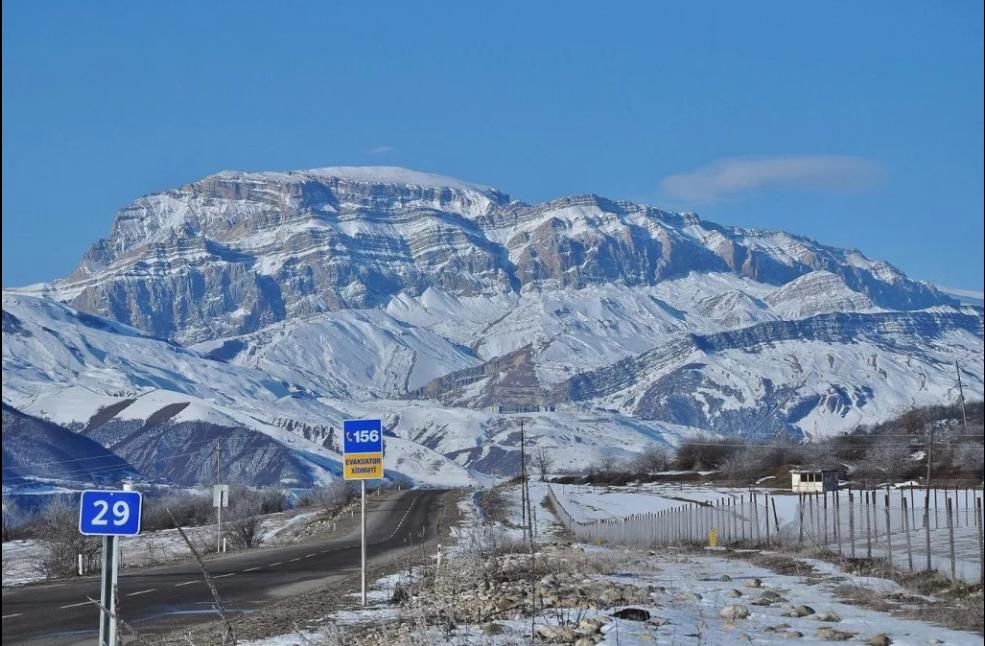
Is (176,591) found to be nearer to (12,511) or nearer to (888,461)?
(888,461)

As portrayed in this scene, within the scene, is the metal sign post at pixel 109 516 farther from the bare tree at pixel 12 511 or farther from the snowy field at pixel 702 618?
the bare tree at pixel 12 511

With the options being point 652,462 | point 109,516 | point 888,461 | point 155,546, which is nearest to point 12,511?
point 652,462

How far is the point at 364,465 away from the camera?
80.8 ft

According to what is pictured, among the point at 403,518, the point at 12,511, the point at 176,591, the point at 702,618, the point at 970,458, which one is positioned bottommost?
the point at 12,511

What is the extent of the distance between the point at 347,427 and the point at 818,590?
8475 millimetres

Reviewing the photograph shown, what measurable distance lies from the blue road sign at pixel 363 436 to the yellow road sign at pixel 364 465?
0.10 metres

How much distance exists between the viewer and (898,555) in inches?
1214

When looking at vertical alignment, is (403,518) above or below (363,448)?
below

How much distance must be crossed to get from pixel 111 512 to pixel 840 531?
25.7 m

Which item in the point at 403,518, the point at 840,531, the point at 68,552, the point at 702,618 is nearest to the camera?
the point at 702,618

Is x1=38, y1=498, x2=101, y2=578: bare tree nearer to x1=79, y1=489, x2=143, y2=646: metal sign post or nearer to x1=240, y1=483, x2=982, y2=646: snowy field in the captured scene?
x1=240, y1=483, x2=982, y2=646: snowy field

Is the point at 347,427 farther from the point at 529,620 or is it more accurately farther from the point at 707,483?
the point at 707,483

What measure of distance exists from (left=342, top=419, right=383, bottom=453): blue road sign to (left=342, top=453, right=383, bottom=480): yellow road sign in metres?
0.10

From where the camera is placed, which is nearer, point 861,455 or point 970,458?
point 970,458
